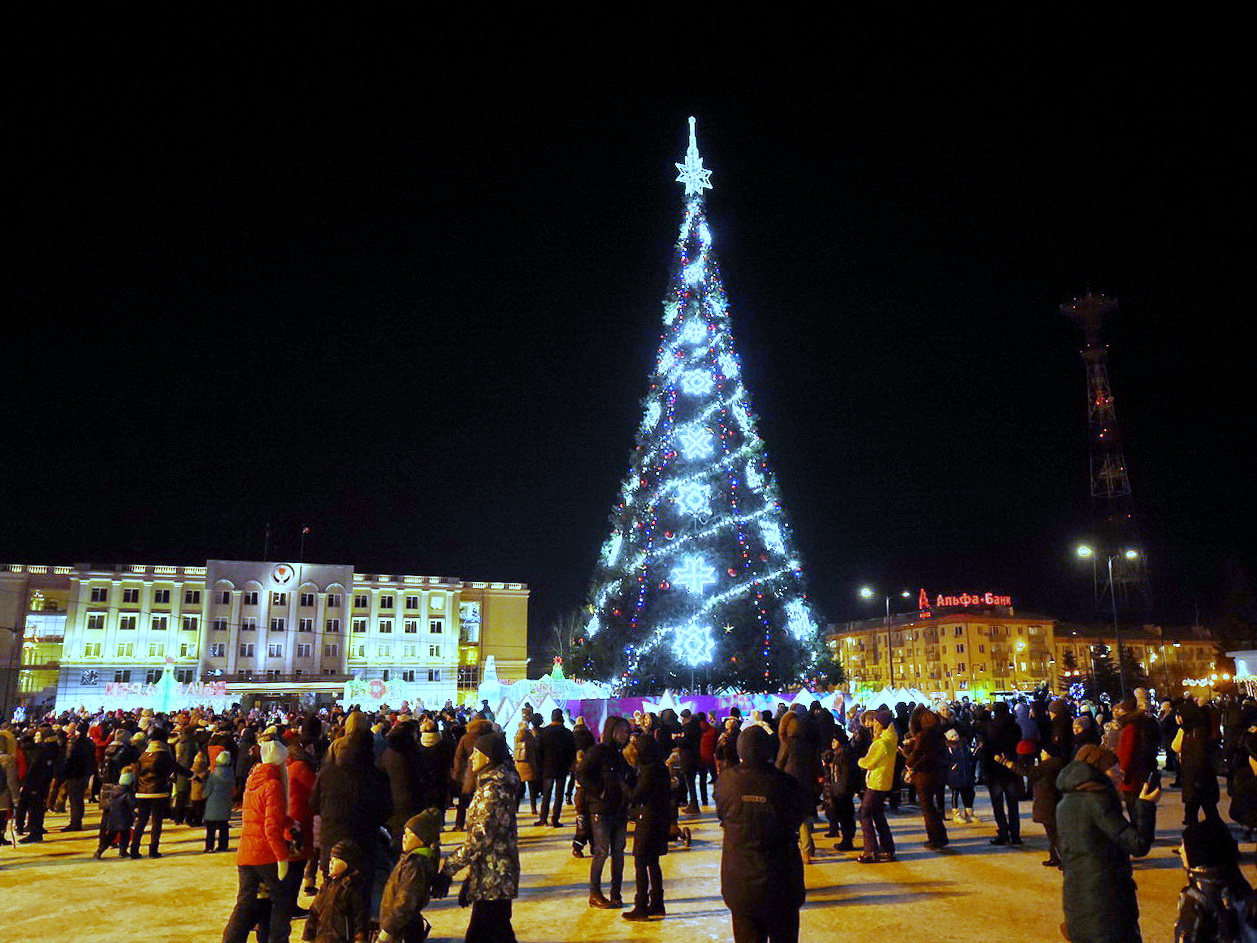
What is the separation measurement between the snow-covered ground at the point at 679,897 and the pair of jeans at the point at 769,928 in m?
2.32

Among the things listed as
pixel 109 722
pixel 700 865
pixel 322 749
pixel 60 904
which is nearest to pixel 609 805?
pixel 700 865

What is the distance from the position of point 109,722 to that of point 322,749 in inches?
298

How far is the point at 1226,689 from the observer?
123 ft

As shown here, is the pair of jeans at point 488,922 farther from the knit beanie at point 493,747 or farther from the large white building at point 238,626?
the large white building at point 238,626

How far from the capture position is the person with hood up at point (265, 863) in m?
6.34

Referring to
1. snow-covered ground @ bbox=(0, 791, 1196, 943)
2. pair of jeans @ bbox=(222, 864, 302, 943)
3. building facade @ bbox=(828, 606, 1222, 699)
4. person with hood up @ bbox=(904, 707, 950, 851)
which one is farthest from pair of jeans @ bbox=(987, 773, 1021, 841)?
building facade @ bbox=(828, 606, 1222, 699)

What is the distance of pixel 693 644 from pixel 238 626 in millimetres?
57606

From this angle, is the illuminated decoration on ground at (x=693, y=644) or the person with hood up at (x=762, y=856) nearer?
the person with hood up at (x=762, y=856)

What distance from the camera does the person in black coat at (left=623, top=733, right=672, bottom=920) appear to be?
7652 mm

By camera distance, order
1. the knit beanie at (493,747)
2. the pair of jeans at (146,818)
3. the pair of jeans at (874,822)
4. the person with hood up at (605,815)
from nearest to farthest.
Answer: the knit beanie at (493,747)
the person with hood up at (605,815)
the pair of jeans at (874,822)
the pair of jeans at (146,818)

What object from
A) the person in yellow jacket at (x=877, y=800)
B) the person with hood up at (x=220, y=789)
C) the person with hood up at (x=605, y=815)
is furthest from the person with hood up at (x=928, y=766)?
the person with hood up at (x=220, y=789)

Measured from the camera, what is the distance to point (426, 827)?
519cm

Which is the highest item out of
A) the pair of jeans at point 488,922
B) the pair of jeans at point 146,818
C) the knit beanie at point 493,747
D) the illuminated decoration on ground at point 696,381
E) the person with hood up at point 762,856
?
the illuminated decoration on ground at point 696,381

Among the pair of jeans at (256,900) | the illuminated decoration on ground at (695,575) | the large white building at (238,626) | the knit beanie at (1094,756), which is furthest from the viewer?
the large white building at (238,626)
